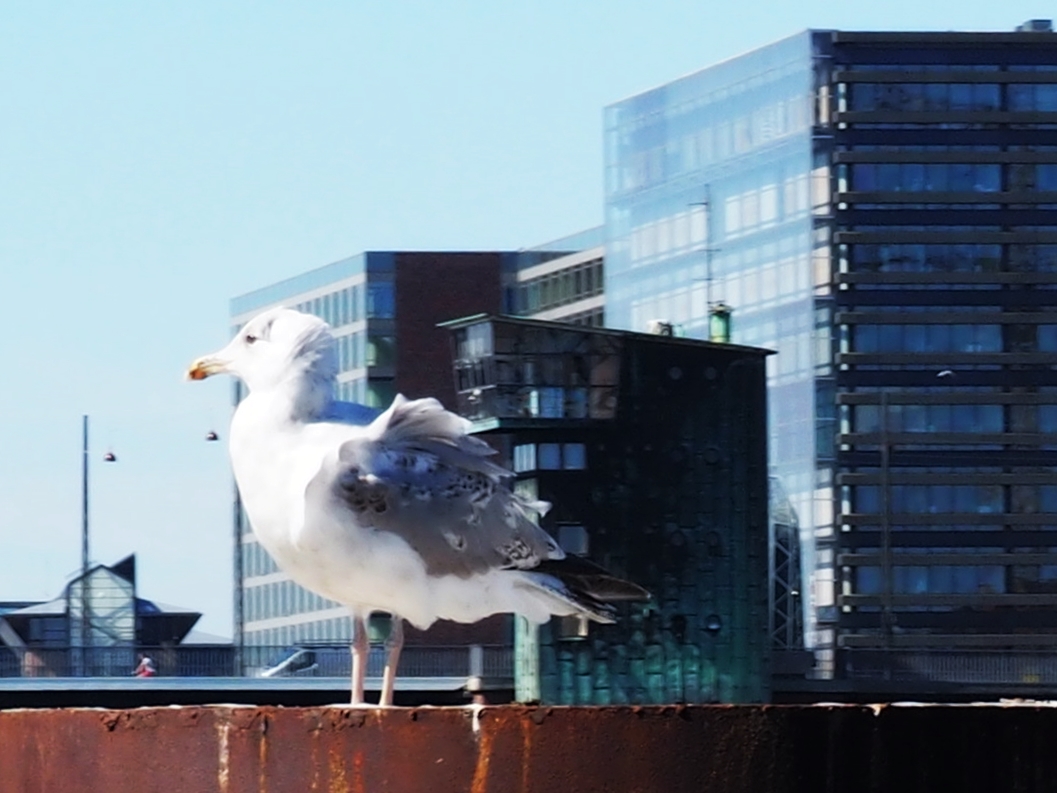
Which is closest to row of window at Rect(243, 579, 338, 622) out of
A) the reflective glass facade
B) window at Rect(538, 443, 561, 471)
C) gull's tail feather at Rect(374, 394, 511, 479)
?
the reflective glass facade

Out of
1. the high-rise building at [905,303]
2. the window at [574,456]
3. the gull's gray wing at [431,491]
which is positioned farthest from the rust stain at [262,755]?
the high-rise building at [905,303]

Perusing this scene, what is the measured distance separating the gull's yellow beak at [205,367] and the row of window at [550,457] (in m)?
54.7

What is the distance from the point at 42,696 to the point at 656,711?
236ft

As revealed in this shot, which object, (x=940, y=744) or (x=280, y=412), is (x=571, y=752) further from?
(x=280, y=412)

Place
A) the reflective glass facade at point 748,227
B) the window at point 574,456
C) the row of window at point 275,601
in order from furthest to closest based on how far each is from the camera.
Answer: the row of window at point 275,601 → the reflective glass facade at point 748,227 → the window at point 574,456

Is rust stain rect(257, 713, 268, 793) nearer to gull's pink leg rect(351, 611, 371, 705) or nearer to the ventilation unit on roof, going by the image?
gull's pink leg rect(351, 611, 371, 705)

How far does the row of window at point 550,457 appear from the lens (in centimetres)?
6638

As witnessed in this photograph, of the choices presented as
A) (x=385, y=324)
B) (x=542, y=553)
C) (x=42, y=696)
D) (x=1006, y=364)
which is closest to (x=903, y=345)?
(x=1006, y=364)

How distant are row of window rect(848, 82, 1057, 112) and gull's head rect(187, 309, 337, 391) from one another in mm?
98129

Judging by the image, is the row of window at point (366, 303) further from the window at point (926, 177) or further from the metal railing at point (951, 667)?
the metal railing at point (951, 667)

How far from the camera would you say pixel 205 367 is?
36.6 ft

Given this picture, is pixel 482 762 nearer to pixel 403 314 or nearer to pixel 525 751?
pixel 525 751

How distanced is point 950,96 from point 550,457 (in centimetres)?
4489

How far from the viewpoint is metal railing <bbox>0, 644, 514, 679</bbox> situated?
291ft
